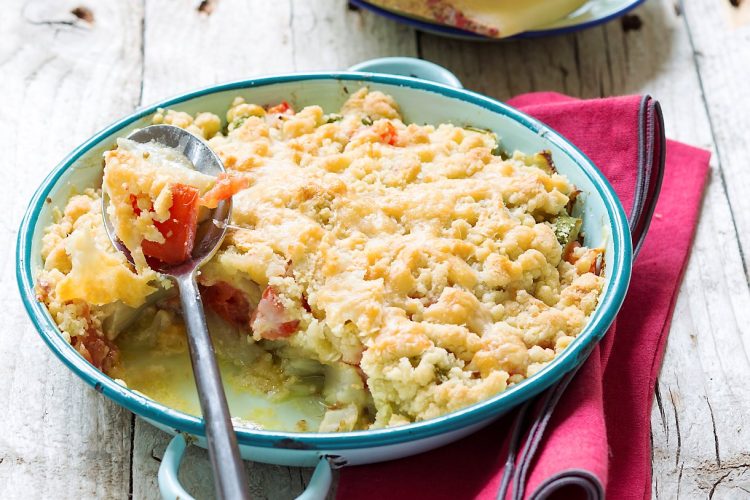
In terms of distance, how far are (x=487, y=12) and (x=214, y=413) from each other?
2182mm

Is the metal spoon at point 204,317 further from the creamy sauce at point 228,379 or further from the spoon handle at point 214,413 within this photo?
the creamy sauce at point 228,379

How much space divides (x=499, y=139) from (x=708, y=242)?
815mm

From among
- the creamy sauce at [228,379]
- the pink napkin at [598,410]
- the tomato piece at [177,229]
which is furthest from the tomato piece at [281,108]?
the pink napkin at [598,410]

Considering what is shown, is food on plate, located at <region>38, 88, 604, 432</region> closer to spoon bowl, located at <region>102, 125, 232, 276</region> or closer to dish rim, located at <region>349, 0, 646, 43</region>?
spoon bowl, located at <region>102, 125, 232, 276</region>

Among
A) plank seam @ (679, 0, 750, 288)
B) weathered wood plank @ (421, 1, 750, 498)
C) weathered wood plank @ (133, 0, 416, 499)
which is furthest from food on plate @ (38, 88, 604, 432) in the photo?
weathered wood plank @ (133, 0, 416, 499)

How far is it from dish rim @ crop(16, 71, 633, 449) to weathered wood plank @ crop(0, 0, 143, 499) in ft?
1.12

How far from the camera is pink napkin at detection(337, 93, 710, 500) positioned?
Result: 2.20 metres

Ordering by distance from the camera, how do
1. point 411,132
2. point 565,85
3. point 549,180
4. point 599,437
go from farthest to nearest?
point 565,85 < point 411,132 < point 549,180 < point 599,437

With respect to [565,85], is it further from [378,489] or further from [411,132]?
[378,489]

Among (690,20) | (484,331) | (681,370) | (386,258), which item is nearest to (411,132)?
(386,258)

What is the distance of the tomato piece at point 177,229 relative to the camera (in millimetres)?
2512

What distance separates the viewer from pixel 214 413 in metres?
2.06

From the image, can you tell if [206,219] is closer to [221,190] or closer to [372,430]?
[221,190]

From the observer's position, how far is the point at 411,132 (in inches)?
115
